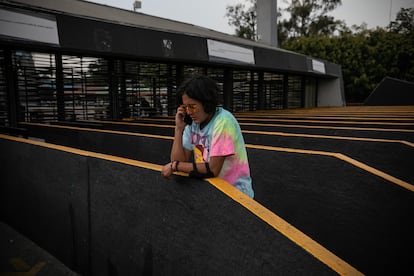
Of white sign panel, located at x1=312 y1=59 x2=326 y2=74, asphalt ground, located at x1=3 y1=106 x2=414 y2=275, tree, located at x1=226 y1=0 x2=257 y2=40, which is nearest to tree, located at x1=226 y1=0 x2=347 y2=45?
tree, located at x1=226 y1=0 x2=257 y2=40

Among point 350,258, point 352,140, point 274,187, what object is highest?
point 352,140

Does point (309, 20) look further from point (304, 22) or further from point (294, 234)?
point (294, 234)

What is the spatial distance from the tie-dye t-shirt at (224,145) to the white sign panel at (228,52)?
672 cm

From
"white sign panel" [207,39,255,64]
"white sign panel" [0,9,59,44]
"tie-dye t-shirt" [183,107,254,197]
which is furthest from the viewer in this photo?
"white sign panel" [207,39,255,64]

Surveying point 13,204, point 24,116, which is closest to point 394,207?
point 13,204

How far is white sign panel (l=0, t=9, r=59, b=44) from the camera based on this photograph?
506 centimetres

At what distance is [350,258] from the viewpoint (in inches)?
118

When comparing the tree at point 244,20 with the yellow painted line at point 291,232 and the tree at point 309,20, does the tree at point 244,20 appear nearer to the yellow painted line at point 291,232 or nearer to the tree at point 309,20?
the tree at point 309,20

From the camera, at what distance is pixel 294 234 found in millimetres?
1728

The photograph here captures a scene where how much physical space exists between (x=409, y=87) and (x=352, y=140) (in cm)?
1728

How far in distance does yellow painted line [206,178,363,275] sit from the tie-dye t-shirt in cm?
22

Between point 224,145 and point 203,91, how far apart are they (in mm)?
378

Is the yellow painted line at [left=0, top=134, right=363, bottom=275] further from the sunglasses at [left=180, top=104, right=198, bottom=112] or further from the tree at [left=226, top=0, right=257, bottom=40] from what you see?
the tree at [left=226, top=0, right=257, bottom=40]

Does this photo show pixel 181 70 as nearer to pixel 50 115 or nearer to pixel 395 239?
pixel 50 115
